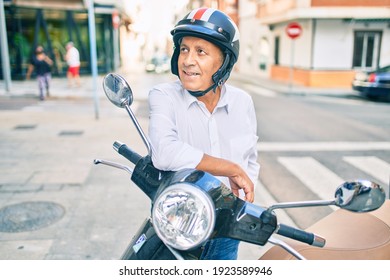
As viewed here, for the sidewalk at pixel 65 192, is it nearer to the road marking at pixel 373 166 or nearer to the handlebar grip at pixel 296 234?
the road marking at pixel 373 166

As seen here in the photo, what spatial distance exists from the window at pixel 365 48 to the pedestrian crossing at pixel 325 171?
14306mm

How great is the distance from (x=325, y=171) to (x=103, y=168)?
333 centimetres

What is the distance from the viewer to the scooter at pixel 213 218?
127 cm

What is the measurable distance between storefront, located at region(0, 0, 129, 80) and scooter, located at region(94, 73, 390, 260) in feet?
64.5

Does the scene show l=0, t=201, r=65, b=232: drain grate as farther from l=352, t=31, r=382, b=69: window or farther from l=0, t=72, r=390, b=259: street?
l=352, t=31, r=382, b=69: window

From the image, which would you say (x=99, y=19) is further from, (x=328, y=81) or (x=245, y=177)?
(x=245, y=177)

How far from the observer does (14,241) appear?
375 centimetres

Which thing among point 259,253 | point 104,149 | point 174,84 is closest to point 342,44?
point 104,149

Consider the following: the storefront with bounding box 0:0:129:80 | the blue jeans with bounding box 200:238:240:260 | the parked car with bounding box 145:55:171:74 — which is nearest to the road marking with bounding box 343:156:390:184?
the blue jeans with bounding box 200:238:240:260

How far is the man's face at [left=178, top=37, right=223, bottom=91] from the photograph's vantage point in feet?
5.77

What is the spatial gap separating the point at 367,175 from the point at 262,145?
2.25 metres

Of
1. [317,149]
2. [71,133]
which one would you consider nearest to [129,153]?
[317,149]

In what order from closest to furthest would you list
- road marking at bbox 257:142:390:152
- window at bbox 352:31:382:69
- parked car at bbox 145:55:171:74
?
road marking at bbox 257:142:390:152 → window at bbox 352:31:382:69 → parked car at bbox 145:55:171:74

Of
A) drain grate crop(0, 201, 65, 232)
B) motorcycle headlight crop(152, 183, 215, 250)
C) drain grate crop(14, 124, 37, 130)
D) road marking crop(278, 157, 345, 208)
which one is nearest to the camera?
motorcycle headlight crop(152, 183, 215, 250)
